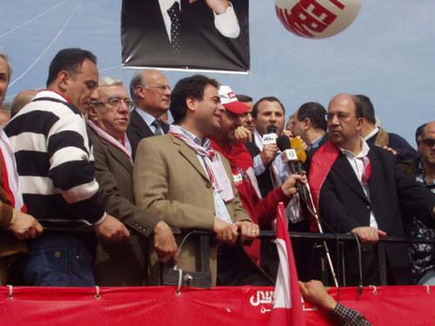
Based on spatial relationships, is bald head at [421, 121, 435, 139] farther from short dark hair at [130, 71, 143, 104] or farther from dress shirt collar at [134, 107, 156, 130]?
short dark hair at [130, 71, 143, 104]

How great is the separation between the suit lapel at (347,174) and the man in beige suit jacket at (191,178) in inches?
35.8

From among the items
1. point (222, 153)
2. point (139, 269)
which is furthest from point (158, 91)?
point (139, 269)

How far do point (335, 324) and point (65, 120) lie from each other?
6.99ft

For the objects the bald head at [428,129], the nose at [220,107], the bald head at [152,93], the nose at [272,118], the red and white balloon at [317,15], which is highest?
the red and white balloon at [317,15]

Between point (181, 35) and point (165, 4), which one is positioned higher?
point (165, 4)

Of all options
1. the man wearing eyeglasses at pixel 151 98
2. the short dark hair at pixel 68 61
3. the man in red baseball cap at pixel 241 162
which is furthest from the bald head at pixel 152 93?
the short dark hair at pixel 68 61

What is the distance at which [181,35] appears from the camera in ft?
29.1

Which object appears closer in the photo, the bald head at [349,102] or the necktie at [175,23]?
the bald head at [349,102]

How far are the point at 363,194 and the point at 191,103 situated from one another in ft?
4.71

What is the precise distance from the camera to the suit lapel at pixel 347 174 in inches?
235

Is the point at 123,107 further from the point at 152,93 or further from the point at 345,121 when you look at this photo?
the point at 345,121

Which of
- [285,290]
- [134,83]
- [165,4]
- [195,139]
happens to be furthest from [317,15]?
[285,290]

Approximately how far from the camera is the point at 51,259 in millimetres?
4418

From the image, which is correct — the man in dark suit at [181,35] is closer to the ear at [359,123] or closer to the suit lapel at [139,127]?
the suit lapel at [139,127]
